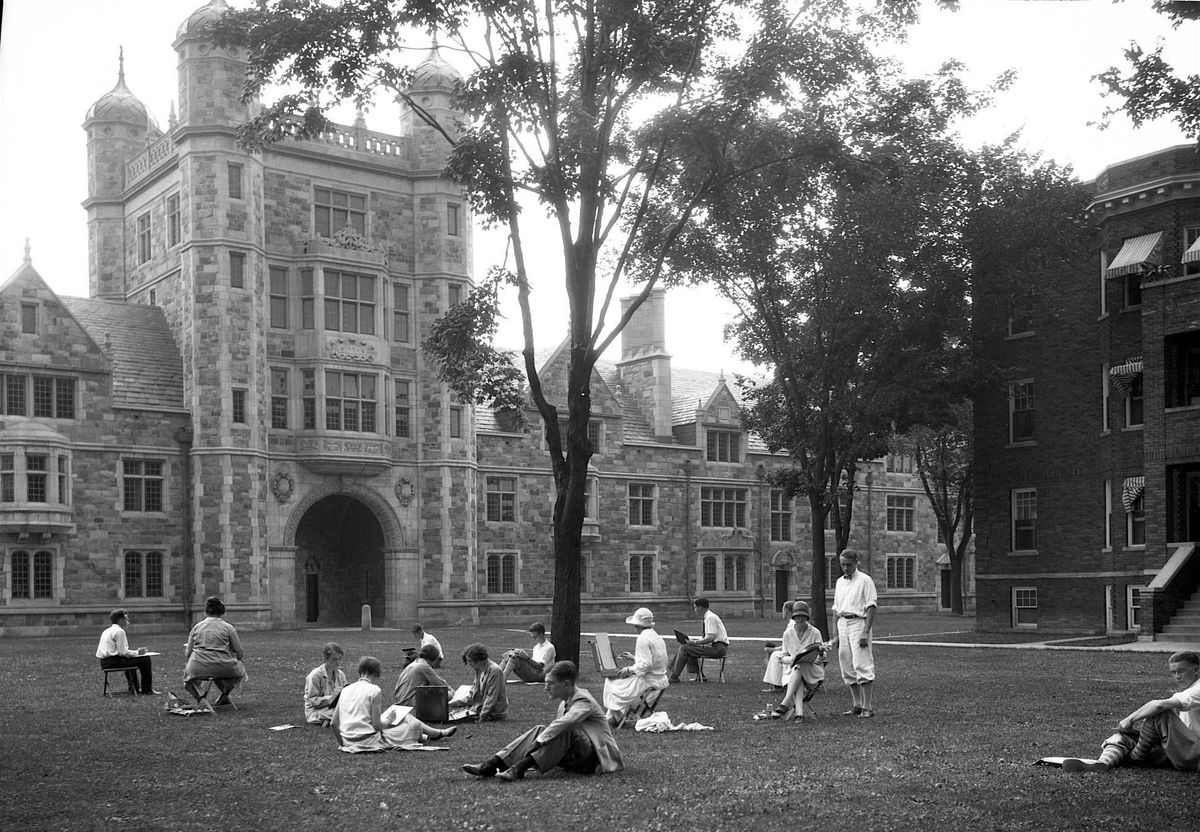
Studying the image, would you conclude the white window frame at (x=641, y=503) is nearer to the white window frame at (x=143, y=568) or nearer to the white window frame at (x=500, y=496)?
the white window frame at (x=500, y=496)

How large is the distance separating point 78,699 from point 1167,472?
82.2 feet

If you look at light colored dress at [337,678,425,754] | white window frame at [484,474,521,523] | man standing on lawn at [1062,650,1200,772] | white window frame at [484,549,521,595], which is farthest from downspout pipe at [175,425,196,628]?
man standing on lawn at [1062,650,1200,772]

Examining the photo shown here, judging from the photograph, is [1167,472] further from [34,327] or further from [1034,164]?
[34,327]

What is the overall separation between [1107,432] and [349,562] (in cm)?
2743

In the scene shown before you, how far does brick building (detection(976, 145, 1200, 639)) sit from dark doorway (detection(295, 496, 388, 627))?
2178cm

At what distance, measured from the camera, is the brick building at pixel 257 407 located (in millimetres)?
41750

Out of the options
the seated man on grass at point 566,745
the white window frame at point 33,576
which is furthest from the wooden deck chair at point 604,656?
the white window frame at point 33,576

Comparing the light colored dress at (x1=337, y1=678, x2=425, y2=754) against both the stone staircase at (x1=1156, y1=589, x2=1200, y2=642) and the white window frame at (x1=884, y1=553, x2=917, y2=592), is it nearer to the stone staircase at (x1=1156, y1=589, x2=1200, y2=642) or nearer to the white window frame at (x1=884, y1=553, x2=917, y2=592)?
the stone staircase at (x1=1156, y1=589, x2=1200, y2=642)

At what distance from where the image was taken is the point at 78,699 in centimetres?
1970

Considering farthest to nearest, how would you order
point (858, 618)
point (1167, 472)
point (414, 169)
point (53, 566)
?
1. point (414, 169)
2. point (53, 566)
3. point (1167, 472)
4. point (858, 618)

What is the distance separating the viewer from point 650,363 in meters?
60.7

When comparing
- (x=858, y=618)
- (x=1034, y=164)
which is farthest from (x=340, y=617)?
(x=858, y=618)

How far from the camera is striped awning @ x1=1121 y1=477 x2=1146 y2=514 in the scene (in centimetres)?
3481

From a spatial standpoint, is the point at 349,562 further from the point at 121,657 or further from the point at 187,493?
the point at 121,657
